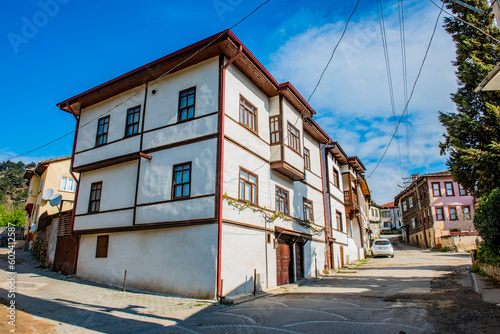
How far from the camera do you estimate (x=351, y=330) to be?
6.52m

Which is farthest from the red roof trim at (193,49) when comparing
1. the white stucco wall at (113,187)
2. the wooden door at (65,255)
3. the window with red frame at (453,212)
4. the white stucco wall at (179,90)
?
the window with red frame at (453,212)

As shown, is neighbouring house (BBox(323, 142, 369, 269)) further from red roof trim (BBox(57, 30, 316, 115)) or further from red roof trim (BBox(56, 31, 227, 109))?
red roof trim (BBox(56, 31, 227, 109))

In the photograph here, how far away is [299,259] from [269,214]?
404 centimetres

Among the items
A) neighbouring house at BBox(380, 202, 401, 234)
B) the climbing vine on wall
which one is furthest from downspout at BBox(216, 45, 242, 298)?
neighbouring house at BBox(380, 202, 401, 234)

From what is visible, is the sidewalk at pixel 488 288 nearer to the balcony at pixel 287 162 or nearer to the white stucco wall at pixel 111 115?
the balcony at pixel 287 162

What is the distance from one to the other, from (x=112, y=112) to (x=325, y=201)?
14.8 metres

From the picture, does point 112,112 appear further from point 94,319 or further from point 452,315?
point 452,315

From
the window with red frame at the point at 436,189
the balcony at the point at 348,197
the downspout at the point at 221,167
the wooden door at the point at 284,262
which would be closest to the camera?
the downspout at the point at 221,167

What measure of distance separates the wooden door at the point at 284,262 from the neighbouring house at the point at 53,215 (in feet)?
33.9

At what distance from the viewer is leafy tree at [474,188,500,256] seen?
9.44m

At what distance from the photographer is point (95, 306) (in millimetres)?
9750

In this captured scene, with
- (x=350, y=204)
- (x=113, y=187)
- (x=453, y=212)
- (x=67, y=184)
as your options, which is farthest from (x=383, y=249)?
(x=67, y=184)

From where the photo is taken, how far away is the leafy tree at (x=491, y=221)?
9.44 metres

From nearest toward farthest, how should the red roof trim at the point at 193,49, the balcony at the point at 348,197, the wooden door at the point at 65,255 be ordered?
the red roof trim at the point at 193,49
the wooden door at the point at 65,255
the balcony at the point at 348,197
